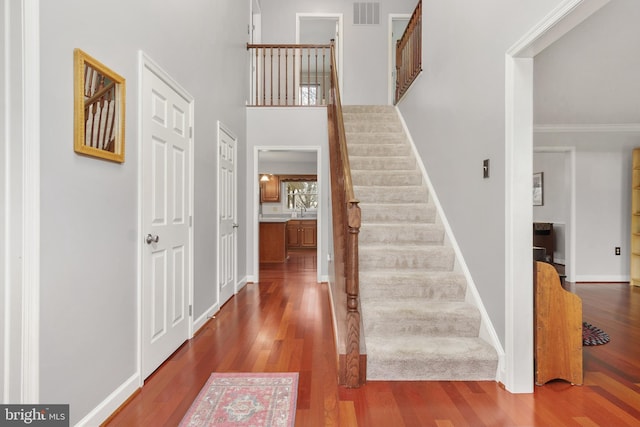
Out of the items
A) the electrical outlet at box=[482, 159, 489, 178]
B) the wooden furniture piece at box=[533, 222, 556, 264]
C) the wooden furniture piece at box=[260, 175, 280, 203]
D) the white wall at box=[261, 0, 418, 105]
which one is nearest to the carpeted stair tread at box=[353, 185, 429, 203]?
the electrical outlet at box=[482, 159, 489, 178]

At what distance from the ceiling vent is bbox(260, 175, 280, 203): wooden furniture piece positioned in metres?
4.85

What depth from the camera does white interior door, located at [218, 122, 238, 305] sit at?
396 cm

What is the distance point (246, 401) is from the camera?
2018 millimetres

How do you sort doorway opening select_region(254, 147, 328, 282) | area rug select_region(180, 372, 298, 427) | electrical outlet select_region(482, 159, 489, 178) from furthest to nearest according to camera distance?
doorway opening select_region(254, 147, 328, 282) < electrical outlet select_region(482, 159, 489, 178) < area rug select_region(180, 372, 298, 427)

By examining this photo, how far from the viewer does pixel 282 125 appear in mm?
5438

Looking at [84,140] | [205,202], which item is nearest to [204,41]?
[205,202]

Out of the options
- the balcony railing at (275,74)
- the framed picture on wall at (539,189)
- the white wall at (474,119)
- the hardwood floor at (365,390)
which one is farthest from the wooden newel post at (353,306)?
the framed picture on wall at (539,189)

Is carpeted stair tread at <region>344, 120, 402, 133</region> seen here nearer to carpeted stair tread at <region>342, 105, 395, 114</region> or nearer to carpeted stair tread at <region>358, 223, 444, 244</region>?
carpeted stair tread at <region>342, 105, 395, 114</region>

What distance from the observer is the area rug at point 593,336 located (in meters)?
2.91

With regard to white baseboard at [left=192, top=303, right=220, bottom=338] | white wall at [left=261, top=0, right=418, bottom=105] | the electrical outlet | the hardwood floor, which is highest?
white wall at [left=261, top=0, right=418, bottom=105]

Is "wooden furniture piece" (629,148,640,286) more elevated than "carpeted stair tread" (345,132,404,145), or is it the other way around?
"carpeted stair tread" (345,132,404,145)

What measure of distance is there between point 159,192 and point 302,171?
6.82 meters

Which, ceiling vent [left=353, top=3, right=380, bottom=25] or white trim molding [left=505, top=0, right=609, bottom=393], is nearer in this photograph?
white trim molding [left=505, top=0, right=609, bottom=393]

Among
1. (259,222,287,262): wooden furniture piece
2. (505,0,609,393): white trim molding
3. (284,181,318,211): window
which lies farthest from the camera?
(284,181,318,211): window
